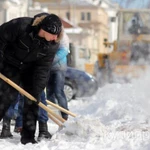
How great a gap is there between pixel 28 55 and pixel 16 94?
1.72 feet

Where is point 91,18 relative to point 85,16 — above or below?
below

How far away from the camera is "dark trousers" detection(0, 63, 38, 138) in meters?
5.90

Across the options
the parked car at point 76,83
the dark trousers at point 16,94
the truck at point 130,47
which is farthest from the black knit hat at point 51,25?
the truck at point 130,47

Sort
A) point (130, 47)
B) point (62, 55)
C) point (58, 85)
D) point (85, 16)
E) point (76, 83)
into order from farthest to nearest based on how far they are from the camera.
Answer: point (85, 16)
point (130, 47)
point (76, 83)
point (58, 85)
point (62, 55)

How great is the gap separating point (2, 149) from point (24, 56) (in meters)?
1.00

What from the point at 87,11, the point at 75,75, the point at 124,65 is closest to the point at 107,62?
the point at 124,65

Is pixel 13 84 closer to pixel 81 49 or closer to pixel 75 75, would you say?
pixel 75 75

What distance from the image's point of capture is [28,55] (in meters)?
5.75

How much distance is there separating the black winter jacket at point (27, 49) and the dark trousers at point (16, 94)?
0.09m

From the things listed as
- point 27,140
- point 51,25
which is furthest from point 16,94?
point 51,25

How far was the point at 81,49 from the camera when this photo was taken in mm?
22562

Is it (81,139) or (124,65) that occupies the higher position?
(81,139)

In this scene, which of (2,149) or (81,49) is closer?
(2,149)

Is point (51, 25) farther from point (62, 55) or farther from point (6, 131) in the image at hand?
point (62, 55)
